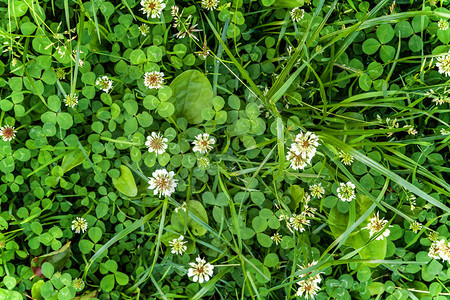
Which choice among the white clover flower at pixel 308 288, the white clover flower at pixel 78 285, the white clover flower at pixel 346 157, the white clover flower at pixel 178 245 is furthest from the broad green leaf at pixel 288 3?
the white clover flower at pixel 78 285

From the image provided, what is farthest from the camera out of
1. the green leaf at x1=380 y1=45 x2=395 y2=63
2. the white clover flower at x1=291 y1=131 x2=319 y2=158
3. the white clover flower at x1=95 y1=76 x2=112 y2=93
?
the green leaf at x1=380 y1=45 x2=395 y2=63

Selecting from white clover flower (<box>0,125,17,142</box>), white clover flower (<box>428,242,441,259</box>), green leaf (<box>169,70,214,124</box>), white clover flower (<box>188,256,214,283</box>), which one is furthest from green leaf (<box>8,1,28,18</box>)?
white clover flower (<box>428,242,441,259</box>)

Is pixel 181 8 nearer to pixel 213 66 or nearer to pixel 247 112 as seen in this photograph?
pixel 213 66

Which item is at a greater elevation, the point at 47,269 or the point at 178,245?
the point at 178,245

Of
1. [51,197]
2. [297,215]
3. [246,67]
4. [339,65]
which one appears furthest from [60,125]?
[339,65]

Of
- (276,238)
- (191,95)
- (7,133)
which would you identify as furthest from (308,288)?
(7,133)

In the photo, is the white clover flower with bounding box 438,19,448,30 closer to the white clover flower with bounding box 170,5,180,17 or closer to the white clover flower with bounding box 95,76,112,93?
the white clover flower with bounding box 170,5,180,17

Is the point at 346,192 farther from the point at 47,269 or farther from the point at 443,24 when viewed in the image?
the point at 47,269
